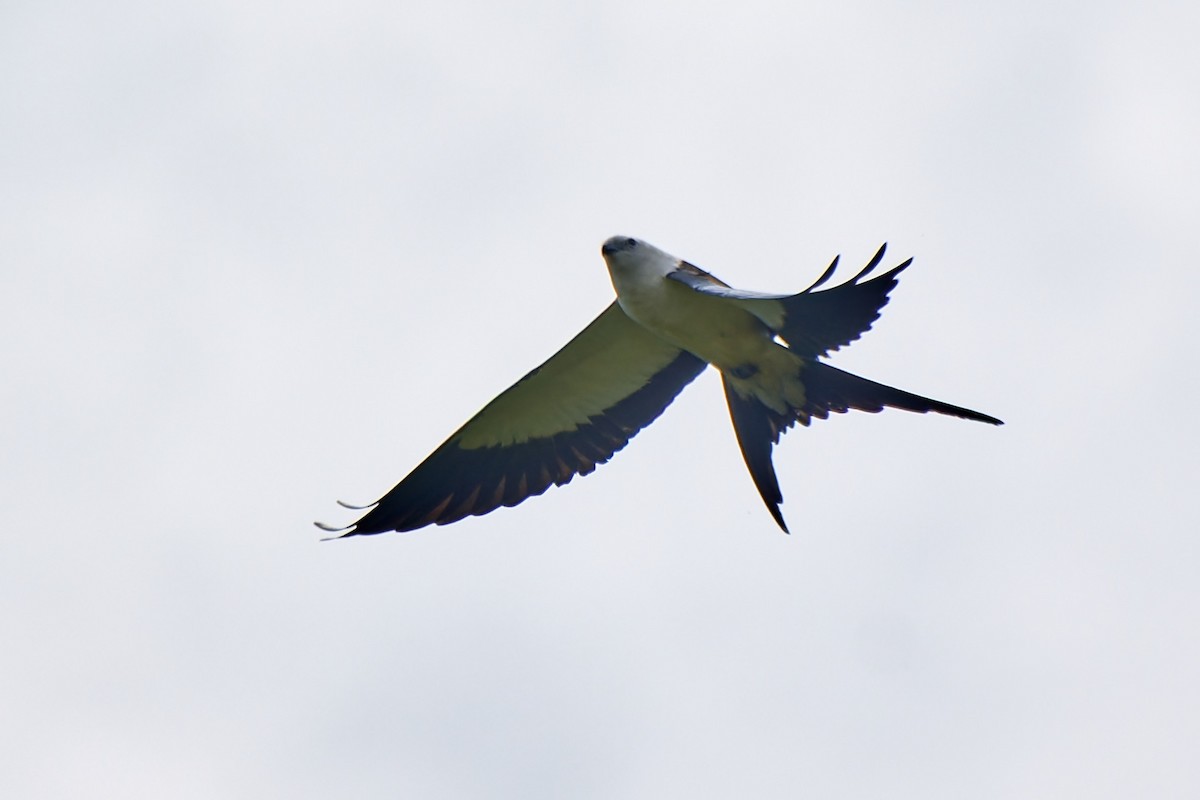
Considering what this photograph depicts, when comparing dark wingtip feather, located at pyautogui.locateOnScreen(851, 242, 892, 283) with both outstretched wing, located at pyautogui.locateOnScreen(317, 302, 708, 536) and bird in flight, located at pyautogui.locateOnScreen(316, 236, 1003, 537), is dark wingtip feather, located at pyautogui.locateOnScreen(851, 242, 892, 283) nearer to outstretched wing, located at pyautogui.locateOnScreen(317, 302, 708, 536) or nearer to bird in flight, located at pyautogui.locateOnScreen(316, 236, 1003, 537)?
bird in flight, located at pyautogui.locateOnScreen(316, 236, 1003, 537)

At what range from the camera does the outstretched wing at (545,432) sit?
8625mm

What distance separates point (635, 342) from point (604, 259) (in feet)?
2.56

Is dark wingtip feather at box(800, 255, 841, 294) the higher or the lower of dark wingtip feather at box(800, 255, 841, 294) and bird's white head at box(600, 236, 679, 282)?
the lower

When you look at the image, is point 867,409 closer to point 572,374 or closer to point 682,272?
point 682,272

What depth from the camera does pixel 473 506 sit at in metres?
8.71

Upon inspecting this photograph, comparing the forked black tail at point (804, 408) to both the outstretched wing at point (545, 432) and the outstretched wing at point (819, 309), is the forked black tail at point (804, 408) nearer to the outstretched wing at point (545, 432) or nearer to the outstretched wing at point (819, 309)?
the outstretched wing at point (819, 309)

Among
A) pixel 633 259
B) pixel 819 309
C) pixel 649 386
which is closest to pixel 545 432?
pixel 649 386

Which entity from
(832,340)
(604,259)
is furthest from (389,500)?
(832,340)

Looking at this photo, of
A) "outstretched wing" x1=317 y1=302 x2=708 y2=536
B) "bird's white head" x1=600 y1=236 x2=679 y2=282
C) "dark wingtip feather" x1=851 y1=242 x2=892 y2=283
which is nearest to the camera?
"dark wingtip feather" x1=851 y1=242 x2=892 y2=283

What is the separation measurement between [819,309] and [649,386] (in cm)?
184

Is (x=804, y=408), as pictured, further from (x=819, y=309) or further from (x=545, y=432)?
(x=545, y=432)

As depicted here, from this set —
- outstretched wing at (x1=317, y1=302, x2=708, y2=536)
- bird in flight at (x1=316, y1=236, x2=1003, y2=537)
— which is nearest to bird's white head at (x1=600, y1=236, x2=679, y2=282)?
bird in flight at (x1=316, y1=236, x2=1003, y2=537)

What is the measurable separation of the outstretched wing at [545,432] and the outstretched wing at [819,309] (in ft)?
3.77

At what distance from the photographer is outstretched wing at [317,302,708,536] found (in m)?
8.62
